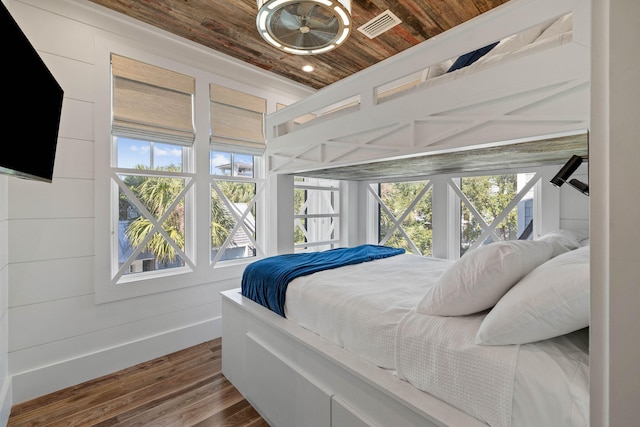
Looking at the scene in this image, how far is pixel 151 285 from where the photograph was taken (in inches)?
97.4

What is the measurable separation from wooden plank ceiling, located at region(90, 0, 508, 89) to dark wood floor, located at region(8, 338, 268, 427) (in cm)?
274

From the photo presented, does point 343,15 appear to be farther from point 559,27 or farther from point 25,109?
point 25,109

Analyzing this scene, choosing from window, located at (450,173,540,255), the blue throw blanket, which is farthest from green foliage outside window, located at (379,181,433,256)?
the blue throw blanket

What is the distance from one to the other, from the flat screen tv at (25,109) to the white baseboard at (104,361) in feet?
4.60

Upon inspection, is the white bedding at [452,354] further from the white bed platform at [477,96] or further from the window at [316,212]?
the window at [316,212]

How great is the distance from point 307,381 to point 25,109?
66.0 inches

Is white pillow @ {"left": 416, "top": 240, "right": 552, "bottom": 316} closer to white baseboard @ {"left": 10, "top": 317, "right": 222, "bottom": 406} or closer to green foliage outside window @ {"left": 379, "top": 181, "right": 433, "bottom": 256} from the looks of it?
green foliage outside window @ {"left": 379, "top": 181, "right": 433, "bottom": 256}

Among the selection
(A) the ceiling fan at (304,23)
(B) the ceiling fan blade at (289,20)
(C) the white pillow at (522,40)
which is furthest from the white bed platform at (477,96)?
(B) the ceiling fan blade at (289,20)

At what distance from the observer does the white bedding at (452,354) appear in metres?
0.79

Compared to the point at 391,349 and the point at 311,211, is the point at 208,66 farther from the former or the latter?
the point at 391,349

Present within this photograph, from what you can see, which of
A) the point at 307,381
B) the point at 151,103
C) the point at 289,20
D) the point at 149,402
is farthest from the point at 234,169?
the point at 307,381

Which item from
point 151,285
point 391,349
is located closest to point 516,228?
point 391,349

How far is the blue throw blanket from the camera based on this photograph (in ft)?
5.75

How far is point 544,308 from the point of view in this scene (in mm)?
825
